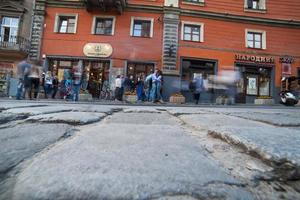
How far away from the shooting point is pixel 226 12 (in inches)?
765

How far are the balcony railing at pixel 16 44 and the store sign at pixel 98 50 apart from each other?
4.00 metres

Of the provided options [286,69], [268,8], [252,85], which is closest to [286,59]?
[286,69]

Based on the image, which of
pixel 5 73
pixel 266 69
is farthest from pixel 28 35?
pixel 266 69

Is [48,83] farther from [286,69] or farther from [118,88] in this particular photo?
[286,69]

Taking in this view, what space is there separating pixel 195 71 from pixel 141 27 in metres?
4.87

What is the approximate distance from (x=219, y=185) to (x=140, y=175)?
232mm

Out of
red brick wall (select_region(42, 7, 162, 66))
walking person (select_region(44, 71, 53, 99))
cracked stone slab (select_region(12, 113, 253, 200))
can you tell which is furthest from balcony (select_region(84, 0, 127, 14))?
cracked stone slab (select_region(12, 113, 253, 200))

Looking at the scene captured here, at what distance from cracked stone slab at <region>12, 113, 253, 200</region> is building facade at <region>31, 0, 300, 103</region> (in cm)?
1709

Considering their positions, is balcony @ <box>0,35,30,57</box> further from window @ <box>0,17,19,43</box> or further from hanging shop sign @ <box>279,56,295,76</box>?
Result: hanging shop sign @ <box>279,56,295,76</box>

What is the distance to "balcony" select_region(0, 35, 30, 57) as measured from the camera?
17984 millimetres

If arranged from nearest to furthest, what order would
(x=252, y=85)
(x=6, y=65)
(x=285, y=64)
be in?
(x=6, y=65)
(x=285, y=64)
(x=252, y=85)

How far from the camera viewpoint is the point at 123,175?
2.61ft

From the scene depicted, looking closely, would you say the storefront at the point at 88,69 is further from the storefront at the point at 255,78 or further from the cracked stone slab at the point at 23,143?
the cracked stone slab at the point at 23,143

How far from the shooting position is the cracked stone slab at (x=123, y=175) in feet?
2.27
